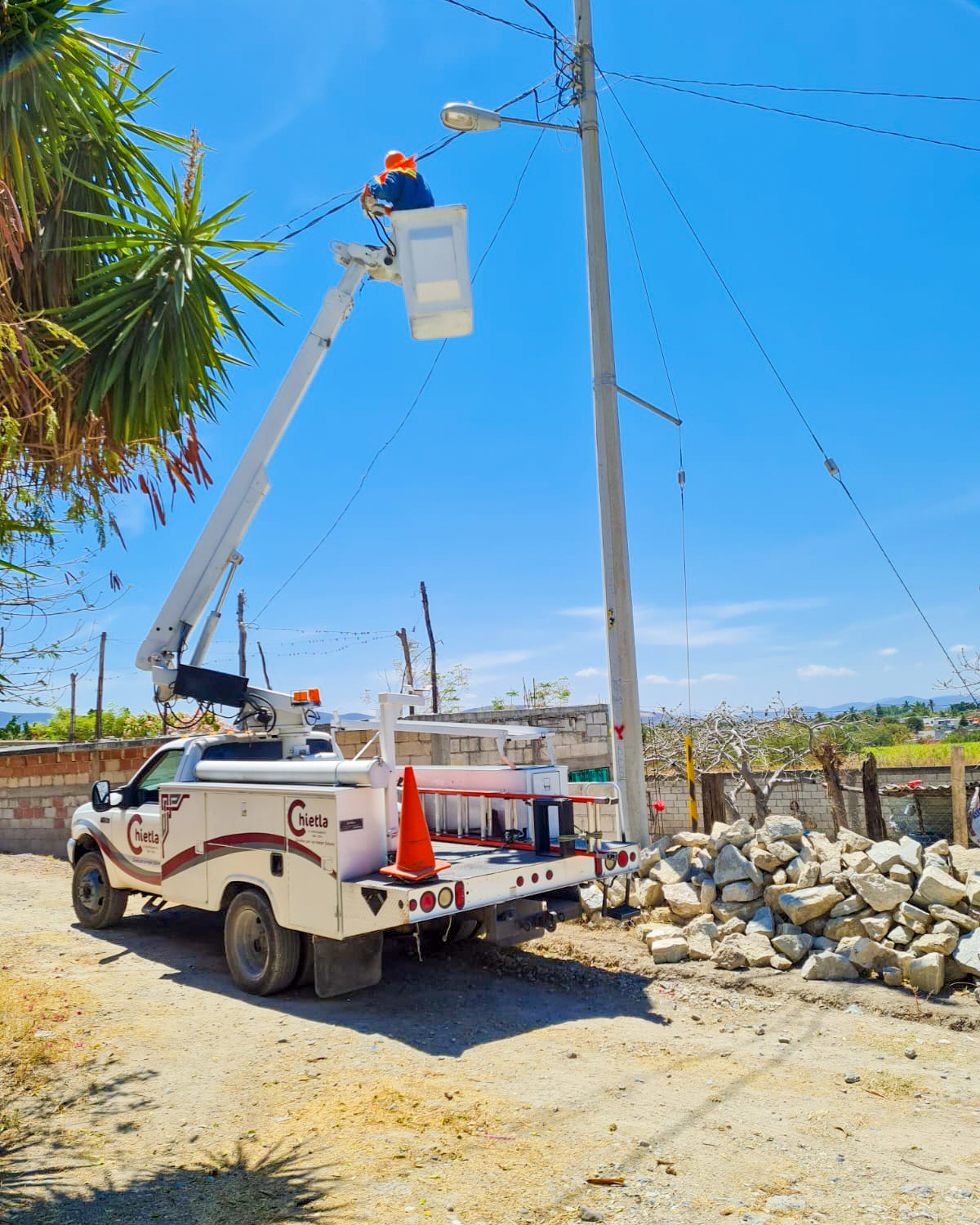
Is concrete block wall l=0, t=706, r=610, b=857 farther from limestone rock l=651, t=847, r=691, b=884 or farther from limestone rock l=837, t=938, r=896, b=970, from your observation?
limestone rock l=837, t=938, r=896, b=970

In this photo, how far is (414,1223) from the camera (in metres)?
3.63

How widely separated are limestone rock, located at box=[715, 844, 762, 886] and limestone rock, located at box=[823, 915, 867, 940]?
2.49 feet

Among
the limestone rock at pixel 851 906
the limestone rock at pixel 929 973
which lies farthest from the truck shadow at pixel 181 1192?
the limestone rock at pixel 851 906

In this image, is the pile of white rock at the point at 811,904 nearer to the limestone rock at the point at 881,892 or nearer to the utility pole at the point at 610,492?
the limestone rock at the point at 881,892

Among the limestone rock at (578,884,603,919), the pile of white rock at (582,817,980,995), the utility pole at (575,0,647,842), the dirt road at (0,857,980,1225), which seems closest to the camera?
the dirt road at (0,857,980,1225)

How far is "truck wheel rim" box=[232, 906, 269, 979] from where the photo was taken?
23.5ft

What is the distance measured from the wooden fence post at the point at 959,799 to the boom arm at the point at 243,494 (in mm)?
8089

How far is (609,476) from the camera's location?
10.1 metres

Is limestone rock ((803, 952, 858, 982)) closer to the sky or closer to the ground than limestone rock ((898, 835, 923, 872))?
closer to the ground

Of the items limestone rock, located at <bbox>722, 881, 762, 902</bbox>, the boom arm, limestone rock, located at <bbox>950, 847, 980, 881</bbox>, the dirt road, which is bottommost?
the dirt road

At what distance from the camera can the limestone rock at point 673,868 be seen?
870cm

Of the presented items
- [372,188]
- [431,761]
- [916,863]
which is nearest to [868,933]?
[916,863]

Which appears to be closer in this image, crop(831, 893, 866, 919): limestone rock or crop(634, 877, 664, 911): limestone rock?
crop(831, 893, 866, 919): limestone rock

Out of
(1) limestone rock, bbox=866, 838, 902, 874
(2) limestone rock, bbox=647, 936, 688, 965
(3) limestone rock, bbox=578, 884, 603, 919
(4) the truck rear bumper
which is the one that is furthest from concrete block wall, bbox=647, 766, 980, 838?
(4) the truck rear bumper
